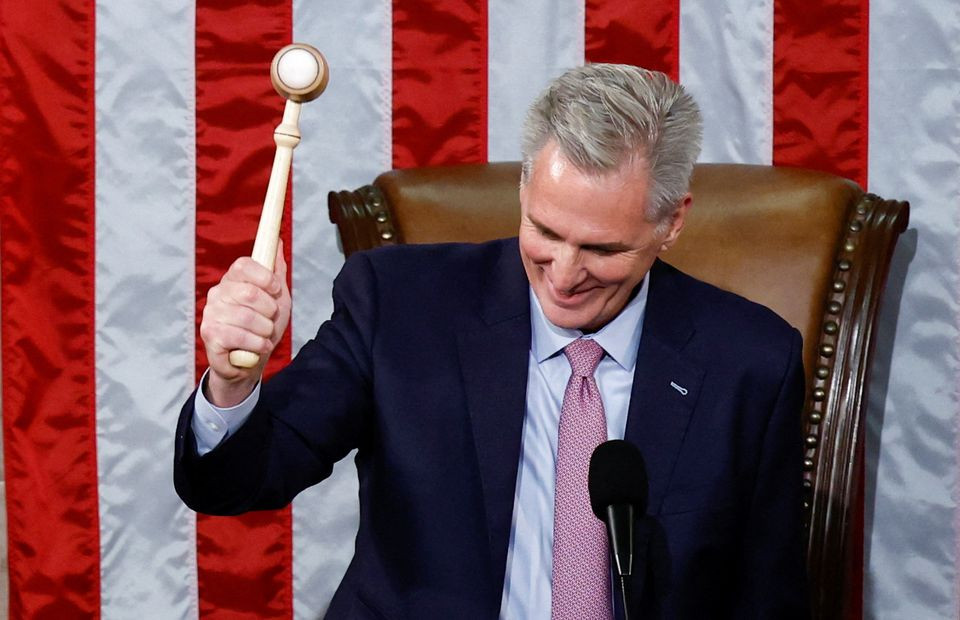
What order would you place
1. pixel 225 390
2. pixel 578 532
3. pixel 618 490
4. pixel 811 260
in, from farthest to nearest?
pixel 811 260 → pixel 578 532 → pixel 225 390 → pixel 618 490

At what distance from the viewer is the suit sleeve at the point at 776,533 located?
176 cm

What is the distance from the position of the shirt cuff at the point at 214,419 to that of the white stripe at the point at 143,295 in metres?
0.98

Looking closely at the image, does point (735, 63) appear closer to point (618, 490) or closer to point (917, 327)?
point (917, 327)

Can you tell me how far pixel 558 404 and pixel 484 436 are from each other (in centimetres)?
12


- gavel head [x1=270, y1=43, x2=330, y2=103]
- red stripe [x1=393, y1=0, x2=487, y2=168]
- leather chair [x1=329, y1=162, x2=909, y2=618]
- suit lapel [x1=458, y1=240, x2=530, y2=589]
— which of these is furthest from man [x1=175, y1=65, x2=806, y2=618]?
red stripe [x1=393, y1=0, x2=487, y2=168]

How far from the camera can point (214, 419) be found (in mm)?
1412

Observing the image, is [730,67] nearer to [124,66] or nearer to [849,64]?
[849,64]

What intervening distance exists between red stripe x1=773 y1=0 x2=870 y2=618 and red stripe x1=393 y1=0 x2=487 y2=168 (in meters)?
0.57

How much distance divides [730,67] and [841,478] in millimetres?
817

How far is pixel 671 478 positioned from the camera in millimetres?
1693

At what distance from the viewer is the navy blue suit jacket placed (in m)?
1.64

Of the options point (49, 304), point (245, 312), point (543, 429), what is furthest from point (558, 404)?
point (49, 304)

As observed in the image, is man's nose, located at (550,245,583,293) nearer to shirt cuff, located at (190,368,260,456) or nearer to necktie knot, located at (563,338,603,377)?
necktie knot, located at (563,338,603,377)

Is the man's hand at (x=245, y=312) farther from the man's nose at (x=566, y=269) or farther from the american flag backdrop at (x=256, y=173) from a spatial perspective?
the american flag backdrop at (x=256, y=173)
